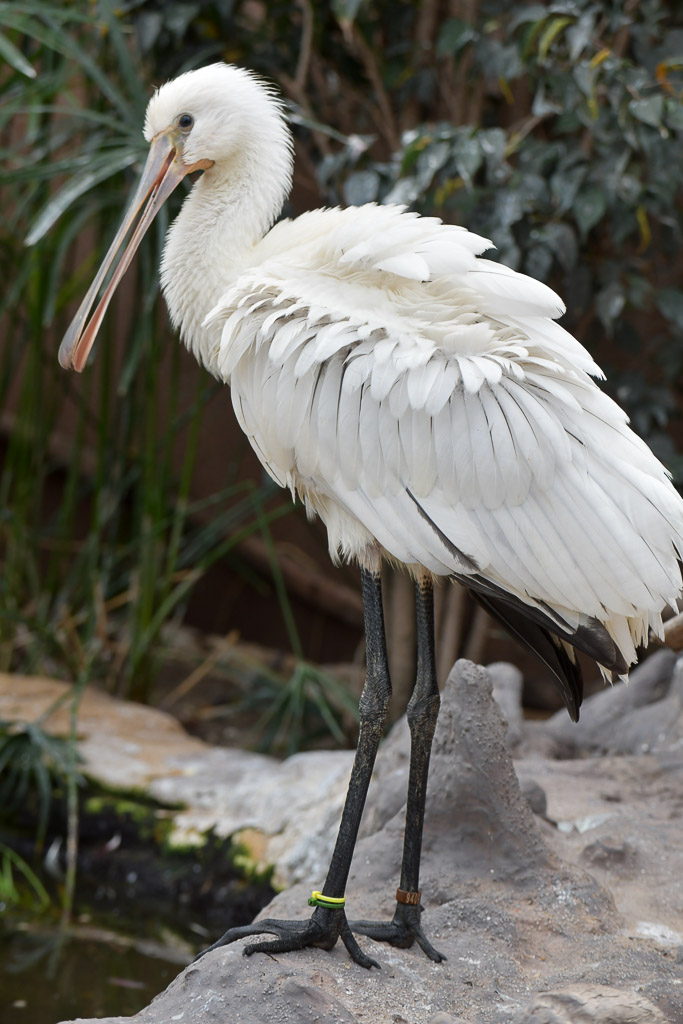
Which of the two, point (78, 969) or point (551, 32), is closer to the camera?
point (78, 969)

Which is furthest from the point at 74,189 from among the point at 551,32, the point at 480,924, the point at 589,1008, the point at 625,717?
the point at 589,1008

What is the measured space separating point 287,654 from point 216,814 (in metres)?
2.47

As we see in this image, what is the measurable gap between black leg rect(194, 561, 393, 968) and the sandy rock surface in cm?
3

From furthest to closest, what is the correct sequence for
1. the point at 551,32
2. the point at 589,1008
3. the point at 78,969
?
1. the point at 551,32
2. the point at 78,969
3. the point at 589,1008

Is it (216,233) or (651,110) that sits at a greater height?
(651,110)

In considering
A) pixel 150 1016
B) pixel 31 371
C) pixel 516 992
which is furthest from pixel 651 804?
pixel 31 371

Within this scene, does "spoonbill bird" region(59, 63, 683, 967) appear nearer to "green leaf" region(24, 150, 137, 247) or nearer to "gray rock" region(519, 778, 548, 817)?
"gray rock" region(519, 778, 548, 817)

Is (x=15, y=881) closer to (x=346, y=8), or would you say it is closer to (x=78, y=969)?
(x=78, y=969)

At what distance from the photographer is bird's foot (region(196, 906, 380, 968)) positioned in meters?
2.15

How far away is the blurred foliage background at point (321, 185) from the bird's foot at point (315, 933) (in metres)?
1.97

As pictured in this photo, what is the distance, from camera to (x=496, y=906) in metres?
2.39

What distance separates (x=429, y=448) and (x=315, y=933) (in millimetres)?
912

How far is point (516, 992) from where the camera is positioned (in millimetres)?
2121

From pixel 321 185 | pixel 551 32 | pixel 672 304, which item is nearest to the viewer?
pixel 551 32
